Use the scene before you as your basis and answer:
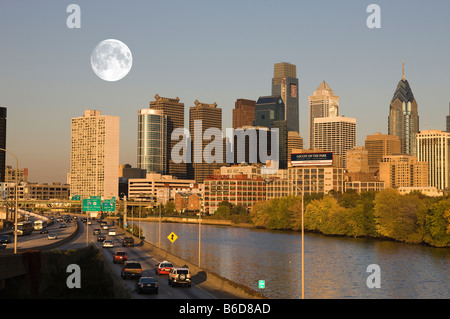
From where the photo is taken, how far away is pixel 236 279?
3095 inches

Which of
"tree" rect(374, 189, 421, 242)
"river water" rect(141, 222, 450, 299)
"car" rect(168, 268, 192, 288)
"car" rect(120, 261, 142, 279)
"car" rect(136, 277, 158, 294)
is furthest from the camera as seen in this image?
"tree" rect(374, 189, 421, 242)

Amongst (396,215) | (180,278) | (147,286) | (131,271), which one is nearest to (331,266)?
(131,271)

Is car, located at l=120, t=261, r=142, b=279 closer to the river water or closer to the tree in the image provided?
the river water

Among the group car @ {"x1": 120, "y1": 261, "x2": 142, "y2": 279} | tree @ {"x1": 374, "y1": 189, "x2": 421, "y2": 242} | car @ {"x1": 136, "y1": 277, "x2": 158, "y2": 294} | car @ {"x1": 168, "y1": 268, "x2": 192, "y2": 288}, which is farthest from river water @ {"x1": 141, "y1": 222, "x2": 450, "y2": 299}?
car @ {"x1": 136, "y1": 277, "x2": 158, "y2": 294}

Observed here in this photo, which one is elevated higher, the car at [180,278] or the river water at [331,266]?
the car at [180,278]

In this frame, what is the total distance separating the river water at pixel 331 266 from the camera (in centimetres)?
7131

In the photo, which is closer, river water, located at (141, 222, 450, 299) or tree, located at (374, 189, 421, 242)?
river water, located at (141, 222, 450, 299)

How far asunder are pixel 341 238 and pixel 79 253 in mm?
104275

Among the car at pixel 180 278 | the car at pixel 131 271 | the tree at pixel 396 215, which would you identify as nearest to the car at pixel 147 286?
the car at pixel 180 278

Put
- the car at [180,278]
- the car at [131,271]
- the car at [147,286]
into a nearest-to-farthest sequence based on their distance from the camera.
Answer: the car at [147,286] < the car at [180,278] < the car at [131,271]

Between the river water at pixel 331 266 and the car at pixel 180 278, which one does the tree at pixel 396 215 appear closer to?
the river water at pixel 331 266

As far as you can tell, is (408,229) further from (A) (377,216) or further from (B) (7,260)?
(B) (7,260)

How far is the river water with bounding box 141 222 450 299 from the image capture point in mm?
71312
